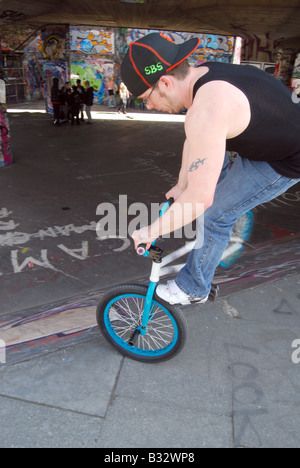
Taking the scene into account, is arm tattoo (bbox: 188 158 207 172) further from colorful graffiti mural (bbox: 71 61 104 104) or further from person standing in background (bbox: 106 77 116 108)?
colorful graffiti mural (bbox: 71 61 104 104)

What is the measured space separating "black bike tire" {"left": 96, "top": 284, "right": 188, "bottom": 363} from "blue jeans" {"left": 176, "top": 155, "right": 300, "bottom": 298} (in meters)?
0.18

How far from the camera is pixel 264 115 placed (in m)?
1.93

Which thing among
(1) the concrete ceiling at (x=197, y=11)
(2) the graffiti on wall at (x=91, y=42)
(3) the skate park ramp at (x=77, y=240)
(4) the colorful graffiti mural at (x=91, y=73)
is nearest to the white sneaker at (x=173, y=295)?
(3) the skate park ramp at (x=77, y=240)

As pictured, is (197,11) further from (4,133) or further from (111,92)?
(111,92)

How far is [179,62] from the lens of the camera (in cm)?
197

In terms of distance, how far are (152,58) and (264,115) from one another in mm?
676

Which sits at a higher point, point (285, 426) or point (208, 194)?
point (208, 194)

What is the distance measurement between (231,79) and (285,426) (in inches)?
82.9

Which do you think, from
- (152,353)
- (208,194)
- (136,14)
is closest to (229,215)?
(208,194)

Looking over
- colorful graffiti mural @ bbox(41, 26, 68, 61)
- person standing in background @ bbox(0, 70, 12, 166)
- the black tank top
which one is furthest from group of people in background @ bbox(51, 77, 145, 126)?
the black tank top

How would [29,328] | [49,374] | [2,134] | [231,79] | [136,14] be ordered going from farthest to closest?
1. [136,14]
2. [2,134]
3. [29,328]
4. [49,374]
5. [231,79]

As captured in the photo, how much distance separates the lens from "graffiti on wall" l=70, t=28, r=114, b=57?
26469 millimetres

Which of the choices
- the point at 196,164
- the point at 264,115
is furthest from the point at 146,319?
the point at 264,115
